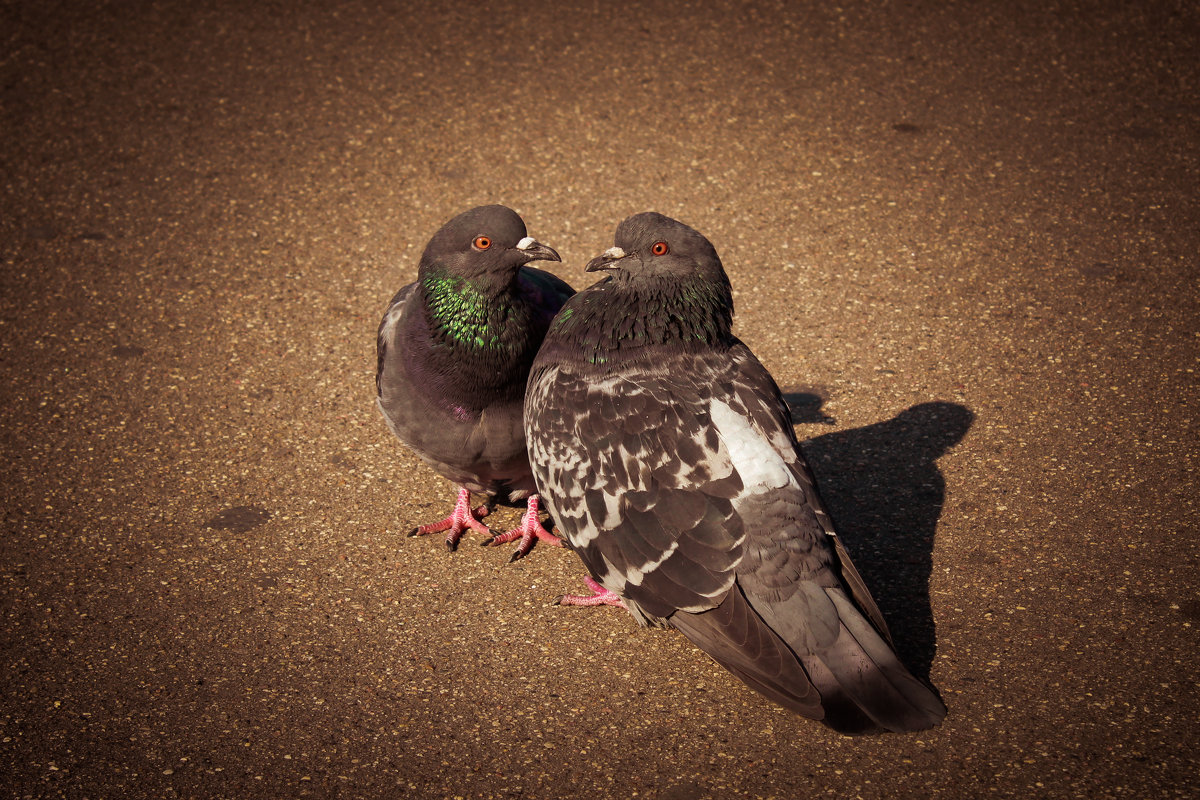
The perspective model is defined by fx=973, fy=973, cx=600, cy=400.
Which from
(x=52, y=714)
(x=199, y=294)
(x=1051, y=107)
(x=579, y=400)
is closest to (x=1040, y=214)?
(x=1051, y=107)

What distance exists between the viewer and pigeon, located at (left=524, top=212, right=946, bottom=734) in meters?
3.29

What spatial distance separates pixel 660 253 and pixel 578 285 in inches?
90.9

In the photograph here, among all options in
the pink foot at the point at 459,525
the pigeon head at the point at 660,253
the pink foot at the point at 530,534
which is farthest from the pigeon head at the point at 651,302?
the pink foot at the point at 459,525

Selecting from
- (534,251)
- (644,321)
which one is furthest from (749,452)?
(534,251)

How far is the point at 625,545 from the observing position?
364 centimetres

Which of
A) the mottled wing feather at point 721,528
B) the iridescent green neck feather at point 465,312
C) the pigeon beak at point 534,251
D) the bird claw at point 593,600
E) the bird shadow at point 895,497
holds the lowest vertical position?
the bird claw at point 593,600

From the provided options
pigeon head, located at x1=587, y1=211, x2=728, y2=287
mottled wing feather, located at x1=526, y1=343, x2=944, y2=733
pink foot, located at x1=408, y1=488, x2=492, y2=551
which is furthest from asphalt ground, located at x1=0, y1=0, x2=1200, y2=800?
pigeon head, located at x1=587, y1=211, x2=728, y2=287

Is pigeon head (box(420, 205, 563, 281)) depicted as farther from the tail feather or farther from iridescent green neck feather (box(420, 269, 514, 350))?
the tail feather

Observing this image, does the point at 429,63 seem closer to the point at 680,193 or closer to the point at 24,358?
the point at 680,193

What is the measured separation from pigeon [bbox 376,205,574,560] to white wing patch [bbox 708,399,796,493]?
39.0 inches

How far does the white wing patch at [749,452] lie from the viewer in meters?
3.54

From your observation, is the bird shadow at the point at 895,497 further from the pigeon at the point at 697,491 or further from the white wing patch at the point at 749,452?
the white wing patch at the point at 749,452

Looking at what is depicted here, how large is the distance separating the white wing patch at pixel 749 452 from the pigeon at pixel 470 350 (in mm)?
991

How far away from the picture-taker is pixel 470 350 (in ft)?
13.6
